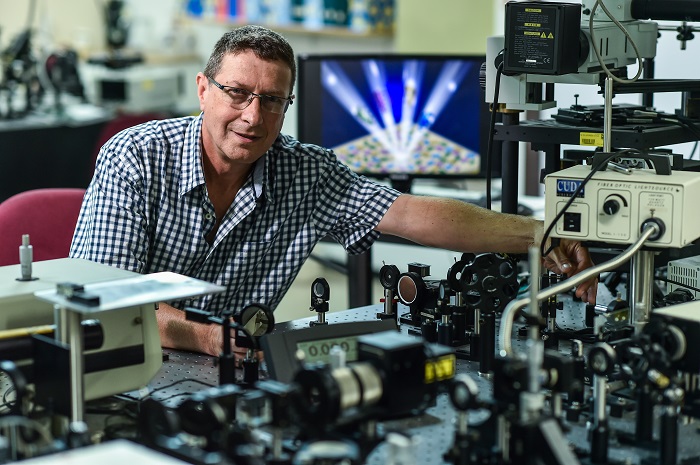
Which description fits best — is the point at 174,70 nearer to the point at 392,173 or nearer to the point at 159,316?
the point at 392,173

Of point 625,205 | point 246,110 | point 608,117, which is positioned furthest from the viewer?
point 246,110

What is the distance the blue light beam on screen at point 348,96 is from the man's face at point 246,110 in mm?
1101

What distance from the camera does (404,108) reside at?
129 inches

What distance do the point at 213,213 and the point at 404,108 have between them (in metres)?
1.23

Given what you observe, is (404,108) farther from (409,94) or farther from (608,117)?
(608,117)

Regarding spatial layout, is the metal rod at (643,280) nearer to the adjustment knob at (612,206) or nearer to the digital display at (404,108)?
the adjustment knob at (612,206)

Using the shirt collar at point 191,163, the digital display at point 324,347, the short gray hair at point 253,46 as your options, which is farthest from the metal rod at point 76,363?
the short gray hair at point 253,46

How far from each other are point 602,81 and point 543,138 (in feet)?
0.55

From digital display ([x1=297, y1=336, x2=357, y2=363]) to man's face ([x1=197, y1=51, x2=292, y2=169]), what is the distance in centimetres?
69

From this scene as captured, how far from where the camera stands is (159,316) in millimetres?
1937

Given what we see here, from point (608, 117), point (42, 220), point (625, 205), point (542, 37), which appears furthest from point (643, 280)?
point (42, 220)

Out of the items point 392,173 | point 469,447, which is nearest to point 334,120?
point 392,173

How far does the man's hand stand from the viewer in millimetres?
1915

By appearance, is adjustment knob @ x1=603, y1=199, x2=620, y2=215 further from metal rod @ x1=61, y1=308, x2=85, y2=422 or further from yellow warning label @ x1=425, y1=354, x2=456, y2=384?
metal rod @ x1=61, y1=308, x2=85, y2=422
